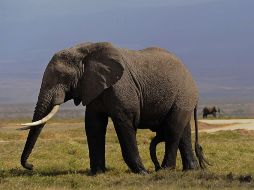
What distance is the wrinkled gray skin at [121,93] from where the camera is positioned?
17672mm

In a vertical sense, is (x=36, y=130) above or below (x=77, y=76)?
below

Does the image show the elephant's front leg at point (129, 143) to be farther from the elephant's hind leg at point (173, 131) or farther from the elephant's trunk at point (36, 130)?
the elephant's trunk at point (36, 130)

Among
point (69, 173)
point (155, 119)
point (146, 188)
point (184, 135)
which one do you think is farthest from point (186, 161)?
point (146, 188)

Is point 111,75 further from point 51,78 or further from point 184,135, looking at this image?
point 184,135

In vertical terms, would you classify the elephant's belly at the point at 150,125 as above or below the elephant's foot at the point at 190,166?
above

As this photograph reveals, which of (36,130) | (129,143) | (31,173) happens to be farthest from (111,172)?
(36,130)

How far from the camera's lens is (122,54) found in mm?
18281

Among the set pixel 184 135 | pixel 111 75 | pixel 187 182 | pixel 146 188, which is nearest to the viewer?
pixel 146 188

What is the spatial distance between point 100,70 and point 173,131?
2.51 metres

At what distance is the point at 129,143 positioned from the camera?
1786 cm

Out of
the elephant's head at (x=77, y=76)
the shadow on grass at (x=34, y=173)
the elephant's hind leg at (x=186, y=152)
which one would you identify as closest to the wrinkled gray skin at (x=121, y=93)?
the elephant's head at (x=77, y=76)

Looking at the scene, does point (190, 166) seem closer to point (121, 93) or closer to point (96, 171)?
point (96, 171)

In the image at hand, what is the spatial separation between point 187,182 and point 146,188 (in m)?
1.33

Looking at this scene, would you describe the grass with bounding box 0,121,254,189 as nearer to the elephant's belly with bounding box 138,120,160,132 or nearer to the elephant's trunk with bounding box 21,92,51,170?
the elephant's trunk with bounding box 21,92,51,170
